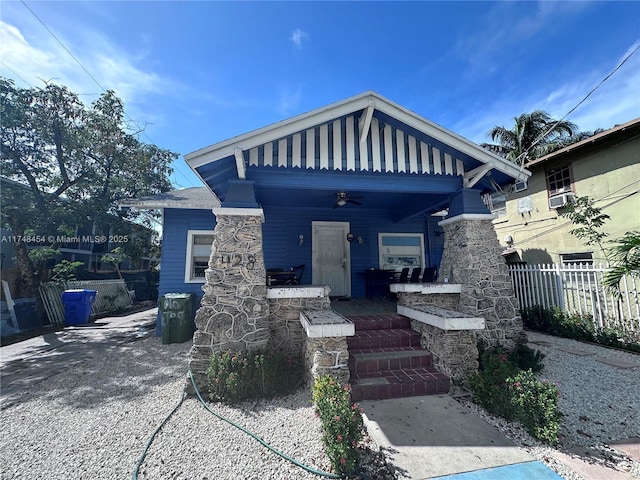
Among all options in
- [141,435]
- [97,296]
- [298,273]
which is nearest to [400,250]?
[298,273]

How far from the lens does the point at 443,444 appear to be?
2.58m

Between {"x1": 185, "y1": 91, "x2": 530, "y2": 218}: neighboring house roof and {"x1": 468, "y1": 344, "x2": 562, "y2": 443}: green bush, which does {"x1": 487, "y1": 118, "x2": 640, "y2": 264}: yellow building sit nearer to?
{"x1": 185, "y1": 91, "x2": 530, "y2": 218}: neighboring house roof

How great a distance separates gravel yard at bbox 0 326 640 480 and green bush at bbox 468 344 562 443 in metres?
0.14

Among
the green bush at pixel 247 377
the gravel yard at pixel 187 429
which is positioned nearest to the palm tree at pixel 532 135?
the gravel yard at pixel 187 429

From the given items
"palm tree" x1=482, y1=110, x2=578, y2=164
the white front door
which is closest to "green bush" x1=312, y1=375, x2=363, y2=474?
the white front door

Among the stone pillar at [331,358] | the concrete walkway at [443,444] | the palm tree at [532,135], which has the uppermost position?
the palm tree at [532,135]

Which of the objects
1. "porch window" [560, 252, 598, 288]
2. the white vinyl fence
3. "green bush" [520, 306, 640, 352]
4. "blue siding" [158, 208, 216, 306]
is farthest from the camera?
"blue siding" [158, 208, 216, 306]

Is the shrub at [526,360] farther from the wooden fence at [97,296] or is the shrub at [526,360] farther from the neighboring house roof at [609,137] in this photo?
the wooden fence at [97,296]

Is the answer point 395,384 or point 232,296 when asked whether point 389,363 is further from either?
point 232,296

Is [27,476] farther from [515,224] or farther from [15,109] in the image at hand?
[515,224]

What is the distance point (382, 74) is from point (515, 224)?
31.5 ft

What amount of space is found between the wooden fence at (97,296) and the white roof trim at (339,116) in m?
9.72

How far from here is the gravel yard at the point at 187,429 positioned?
2383mm

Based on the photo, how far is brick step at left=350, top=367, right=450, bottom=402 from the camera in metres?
3.43
